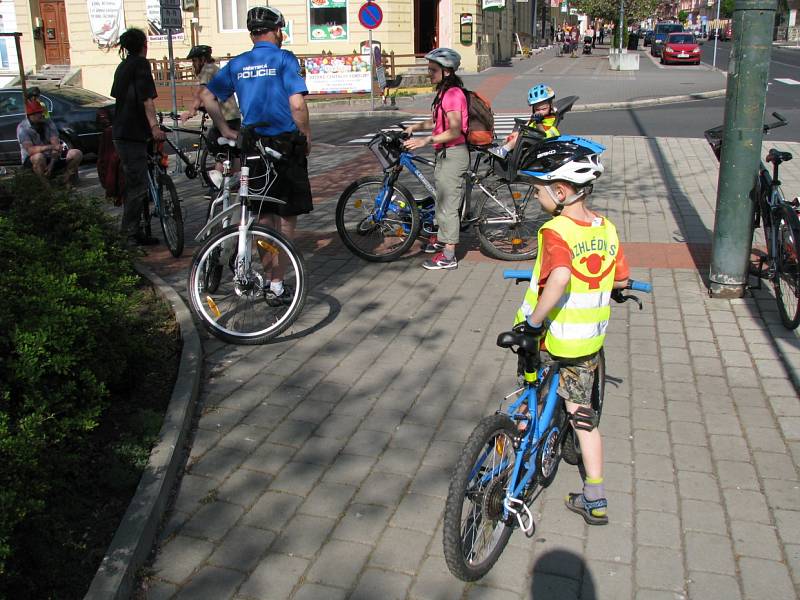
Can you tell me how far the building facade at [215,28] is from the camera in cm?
3044

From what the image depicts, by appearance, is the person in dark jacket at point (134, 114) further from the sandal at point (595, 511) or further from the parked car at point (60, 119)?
the parked car at point (60, 119)

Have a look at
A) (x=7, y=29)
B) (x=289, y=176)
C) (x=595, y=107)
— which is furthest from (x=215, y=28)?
(x=289, y=176)

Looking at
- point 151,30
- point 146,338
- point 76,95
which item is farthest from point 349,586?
point 151,30

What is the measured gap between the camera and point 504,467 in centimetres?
339

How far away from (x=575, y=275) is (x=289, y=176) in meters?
3.33

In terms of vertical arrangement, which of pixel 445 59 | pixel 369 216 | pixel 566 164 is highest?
pixel 445 59

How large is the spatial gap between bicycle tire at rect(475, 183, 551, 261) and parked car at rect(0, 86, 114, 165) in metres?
9.61

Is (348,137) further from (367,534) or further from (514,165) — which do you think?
(367,534)

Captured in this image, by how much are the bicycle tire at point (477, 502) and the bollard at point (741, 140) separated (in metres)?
3.86

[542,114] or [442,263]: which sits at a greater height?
[542,114]

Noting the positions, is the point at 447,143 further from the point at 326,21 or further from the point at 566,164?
the point at 326,21

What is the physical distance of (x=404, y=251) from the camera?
7.78 meters

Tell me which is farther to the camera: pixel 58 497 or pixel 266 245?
pixel 266 245

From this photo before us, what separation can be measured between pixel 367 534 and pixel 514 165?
4408 mm
